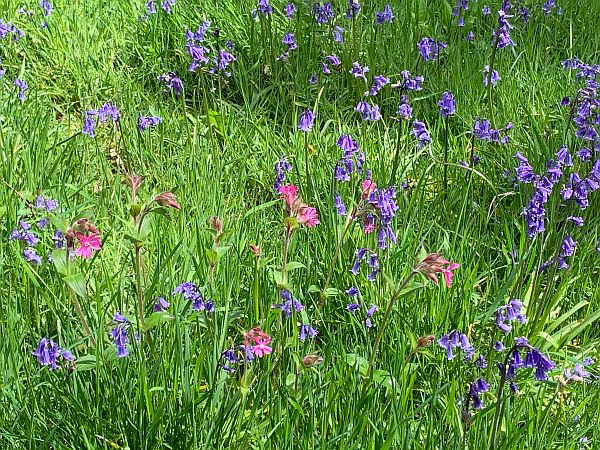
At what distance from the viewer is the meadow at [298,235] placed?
1848 mm

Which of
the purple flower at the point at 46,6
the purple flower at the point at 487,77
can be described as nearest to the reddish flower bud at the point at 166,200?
the purple flower at the point at 487,77

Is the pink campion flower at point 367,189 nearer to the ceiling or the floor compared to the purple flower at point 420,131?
nearer to the floor

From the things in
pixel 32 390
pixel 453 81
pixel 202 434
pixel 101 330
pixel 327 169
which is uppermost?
pixel 453 81

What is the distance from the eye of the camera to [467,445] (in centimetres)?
188

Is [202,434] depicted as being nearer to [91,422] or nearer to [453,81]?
[91,422]

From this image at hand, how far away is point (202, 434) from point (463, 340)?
639 mm

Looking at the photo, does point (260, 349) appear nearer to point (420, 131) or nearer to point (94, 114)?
point (420, 131)

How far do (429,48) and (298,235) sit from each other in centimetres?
124

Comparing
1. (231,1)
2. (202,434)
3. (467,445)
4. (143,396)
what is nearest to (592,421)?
(467,445)

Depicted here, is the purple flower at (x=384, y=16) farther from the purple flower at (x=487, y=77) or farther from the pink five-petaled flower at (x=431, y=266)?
the pink five-petaled flower at (x=431, y=266)

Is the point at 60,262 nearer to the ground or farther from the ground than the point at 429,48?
nearer to the ground

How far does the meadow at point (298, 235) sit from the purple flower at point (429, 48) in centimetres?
1

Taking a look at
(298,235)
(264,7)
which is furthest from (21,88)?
(298,235)

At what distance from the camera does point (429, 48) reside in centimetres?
338
